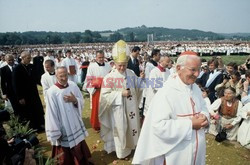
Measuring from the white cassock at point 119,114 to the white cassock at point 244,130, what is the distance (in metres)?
2.84

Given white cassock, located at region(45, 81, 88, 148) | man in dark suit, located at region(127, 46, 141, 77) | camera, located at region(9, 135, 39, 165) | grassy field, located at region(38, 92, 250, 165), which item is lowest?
grassy field, located at region(38, 92, 250, 165)

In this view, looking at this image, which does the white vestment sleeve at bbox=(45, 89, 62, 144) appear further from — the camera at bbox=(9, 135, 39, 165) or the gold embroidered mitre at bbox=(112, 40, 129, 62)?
the camera at bbox=(9, 135, 39, 165)

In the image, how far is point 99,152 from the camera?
20.4ft

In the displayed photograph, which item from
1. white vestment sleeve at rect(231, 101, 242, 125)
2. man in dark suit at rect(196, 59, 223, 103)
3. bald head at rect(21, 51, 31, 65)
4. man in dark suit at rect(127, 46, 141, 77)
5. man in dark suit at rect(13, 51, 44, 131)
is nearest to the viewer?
white vestment sleeve at rect(231, 101, 242, 125)

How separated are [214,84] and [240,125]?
1.88 metres

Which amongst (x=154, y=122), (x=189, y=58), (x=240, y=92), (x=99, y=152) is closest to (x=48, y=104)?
(x=99, y=152)

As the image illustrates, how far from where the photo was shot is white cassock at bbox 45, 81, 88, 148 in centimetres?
480

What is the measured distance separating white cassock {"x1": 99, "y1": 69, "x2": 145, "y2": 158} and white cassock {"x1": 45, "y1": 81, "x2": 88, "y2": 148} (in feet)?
2.68

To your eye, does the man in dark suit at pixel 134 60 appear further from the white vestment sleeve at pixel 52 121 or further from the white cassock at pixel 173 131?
the white cassock at pixel 173 131

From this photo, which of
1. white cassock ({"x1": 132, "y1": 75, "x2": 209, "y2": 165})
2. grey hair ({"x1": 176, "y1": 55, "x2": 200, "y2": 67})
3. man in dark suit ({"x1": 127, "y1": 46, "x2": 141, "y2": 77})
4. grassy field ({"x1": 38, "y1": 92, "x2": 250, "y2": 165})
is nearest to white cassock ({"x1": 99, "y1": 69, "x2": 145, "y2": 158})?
grassy field ({"x1": 38, "y1": 92, "x2": 250, "y2": 165})

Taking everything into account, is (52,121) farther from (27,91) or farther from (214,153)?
(214,153)

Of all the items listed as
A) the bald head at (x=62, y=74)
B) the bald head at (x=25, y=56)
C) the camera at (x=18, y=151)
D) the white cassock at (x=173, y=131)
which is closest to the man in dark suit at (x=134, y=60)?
the bald head at (x=25, y=56)

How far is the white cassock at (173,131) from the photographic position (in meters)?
3.06

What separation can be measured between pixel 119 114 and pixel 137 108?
20.6 inches
